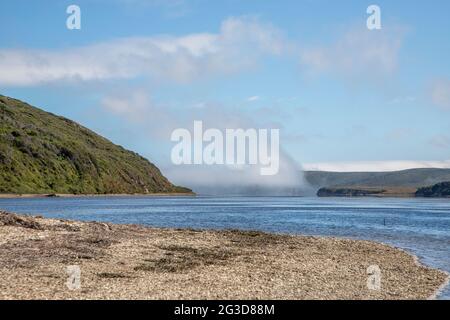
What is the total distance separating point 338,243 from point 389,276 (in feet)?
69.9

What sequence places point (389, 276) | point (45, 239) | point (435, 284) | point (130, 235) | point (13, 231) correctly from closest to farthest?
point (435, 284) < point (389, 276) < point (45, 239) < point (13, 231) < point (130, 235)

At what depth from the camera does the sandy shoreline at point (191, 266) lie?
28.2m

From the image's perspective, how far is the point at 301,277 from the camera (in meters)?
34.0

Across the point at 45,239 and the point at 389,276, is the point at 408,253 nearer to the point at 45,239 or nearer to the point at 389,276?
the point at 389,276

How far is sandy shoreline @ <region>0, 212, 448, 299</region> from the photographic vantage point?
28250 mm

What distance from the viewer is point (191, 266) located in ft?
121

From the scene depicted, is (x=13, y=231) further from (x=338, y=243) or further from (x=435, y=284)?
(x=435, y=284)
